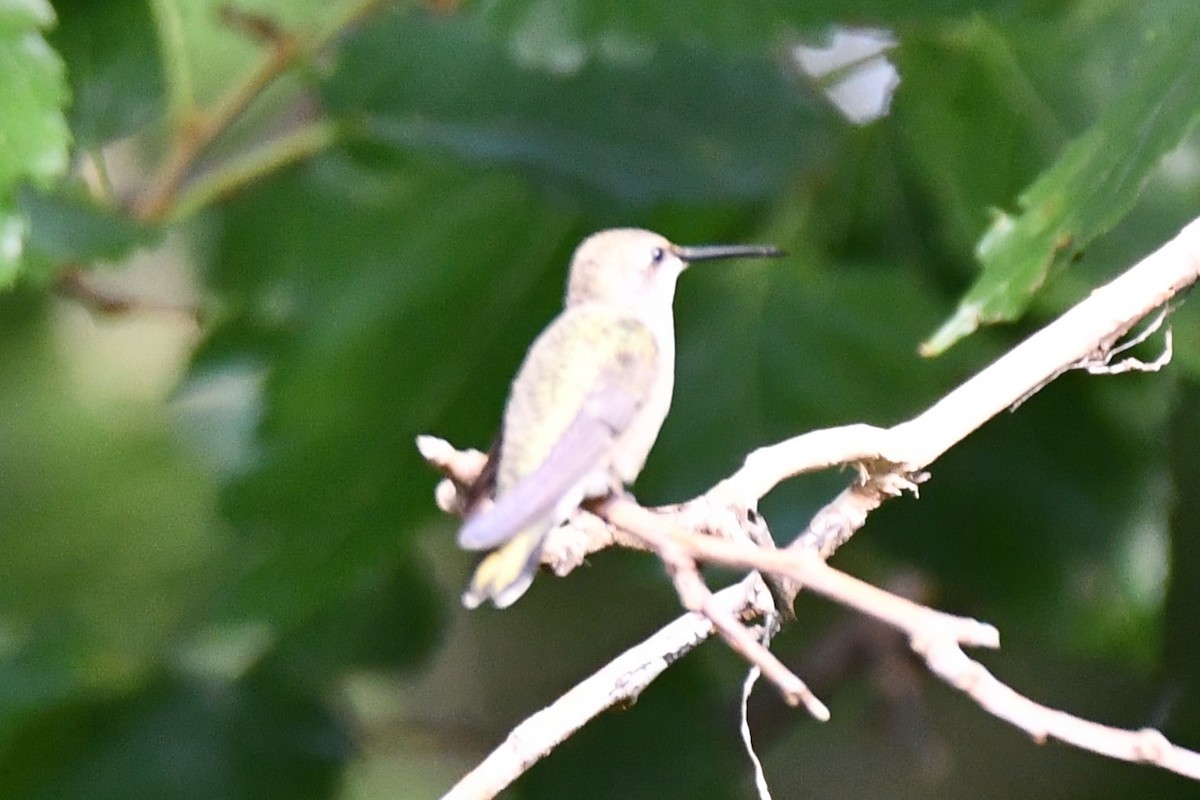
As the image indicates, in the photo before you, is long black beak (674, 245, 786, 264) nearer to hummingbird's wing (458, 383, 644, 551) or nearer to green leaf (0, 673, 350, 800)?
hummingbird's wing (458, 383, 644, 551)

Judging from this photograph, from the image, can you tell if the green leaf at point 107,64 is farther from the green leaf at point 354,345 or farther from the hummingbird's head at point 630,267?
the hummingbird's head at point 630,267

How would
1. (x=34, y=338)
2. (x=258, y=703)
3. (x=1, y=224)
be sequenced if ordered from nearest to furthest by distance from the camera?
(x=1, y=224) → (x=258, y=703) → (x=34, y=338)

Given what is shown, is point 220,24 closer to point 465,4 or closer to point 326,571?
point 465,4

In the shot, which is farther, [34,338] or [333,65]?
[34,338]

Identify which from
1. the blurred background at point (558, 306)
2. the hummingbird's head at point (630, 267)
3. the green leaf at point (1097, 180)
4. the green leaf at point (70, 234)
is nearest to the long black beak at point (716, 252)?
the hummingbird's head at point (630, 267)

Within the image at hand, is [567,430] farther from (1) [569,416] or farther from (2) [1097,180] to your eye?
(2) [1097,180]

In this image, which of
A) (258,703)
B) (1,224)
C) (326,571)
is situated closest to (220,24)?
(326,571)

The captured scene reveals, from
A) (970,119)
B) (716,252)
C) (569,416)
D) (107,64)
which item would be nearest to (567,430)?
(569,416)
